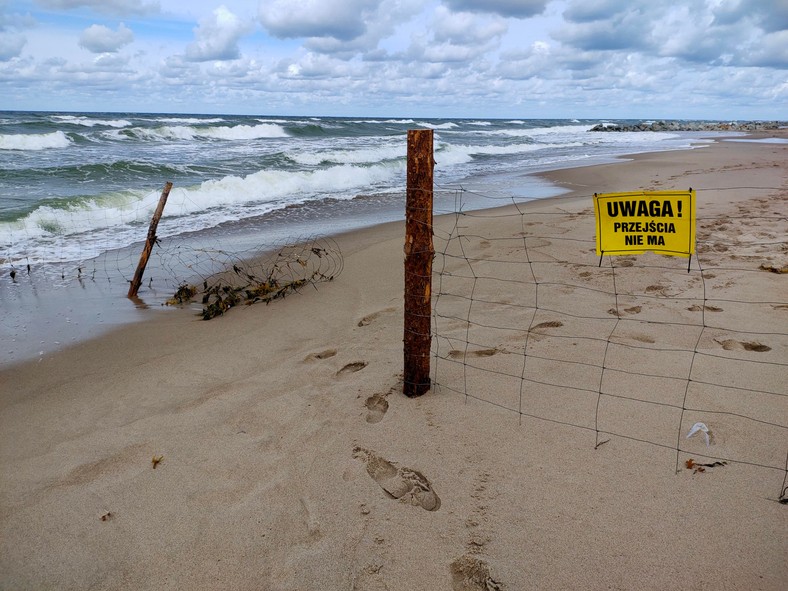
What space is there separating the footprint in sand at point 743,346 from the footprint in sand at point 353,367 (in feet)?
9.16

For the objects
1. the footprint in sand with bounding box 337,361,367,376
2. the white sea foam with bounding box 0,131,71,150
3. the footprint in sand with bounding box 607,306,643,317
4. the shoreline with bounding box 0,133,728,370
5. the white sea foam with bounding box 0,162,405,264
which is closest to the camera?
the footprint in sand with bounding box 337,361,367,376

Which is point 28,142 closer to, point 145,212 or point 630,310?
point 145,212

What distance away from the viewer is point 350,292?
6.38 m

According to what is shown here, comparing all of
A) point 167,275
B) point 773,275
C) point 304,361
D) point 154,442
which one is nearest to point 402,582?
point 154,442

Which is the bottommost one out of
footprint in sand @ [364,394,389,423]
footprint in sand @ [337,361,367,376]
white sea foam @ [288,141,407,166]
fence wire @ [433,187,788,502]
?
footprint in sand @ [364,394,389,423]

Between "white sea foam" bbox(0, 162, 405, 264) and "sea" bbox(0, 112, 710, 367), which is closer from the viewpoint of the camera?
"sea" bbox(0, 112, 710, 367)

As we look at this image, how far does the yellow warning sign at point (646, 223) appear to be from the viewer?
2.91 metres

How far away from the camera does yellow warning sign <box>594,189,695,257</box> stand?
2.91 m

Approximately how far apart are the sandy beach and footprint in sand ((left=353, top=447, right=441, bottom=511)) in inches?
0.6

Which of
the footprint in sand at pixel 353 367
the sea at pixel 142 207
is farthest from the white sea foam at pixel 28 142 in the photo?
the footprint in sand at pixel 353 367

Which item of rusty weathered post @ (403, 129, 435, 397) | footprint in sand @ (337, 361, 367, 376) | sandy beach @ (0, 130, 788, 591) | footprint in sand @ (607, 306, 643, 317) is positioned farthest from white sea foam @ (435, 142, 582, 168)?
rusty weathered post @ (403, 129, 435, 397)

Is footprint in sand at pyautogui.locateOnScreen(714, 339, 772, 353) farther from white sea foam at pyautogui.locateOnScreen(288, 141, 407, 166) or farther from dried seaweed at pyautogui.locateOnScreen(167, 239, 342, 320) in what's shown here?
white sea foam at pyautogui.locateOnScreen(288, 141, 407, 166)

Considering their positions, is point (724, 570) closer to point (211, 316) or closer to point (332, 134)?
point (211, 316)

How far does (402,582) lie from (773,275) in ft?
17.3
